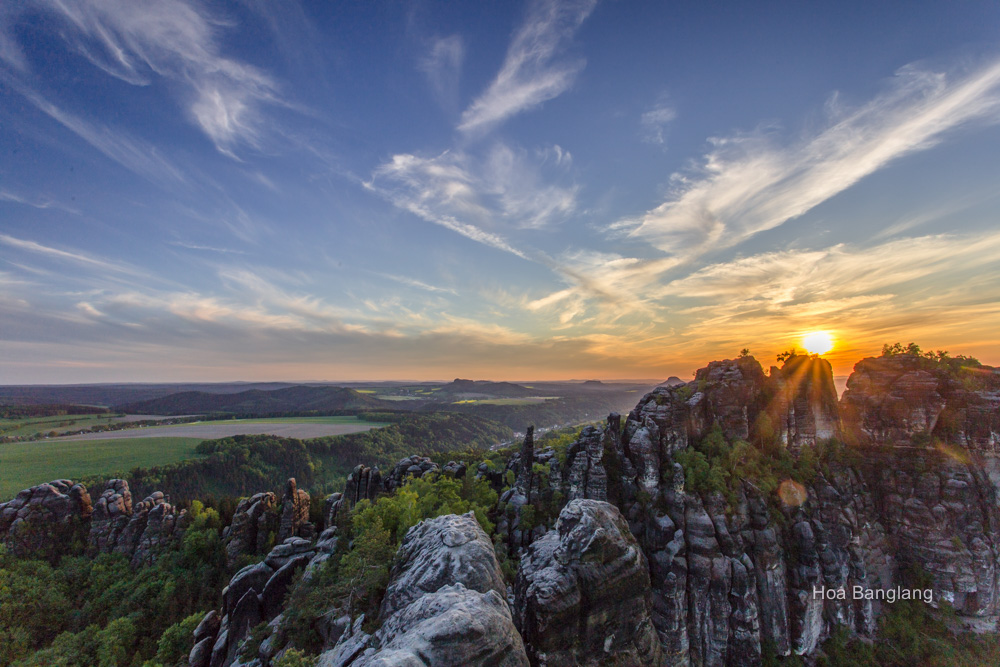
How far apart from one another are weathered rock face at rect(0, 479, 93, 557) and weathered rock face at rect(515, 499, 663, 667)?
65637 millimetres

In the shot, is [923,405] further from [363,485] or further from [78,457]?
[78,457]

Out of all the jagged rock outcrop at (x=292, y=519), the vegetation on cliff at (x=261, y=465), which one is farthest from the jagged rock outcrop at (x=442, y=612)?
the vegetation on cliff at (x=261, y=465)

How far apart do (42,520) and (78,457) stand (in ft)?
391

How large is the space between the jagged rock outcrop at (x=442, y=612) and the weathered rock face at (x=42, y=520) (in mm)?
60671

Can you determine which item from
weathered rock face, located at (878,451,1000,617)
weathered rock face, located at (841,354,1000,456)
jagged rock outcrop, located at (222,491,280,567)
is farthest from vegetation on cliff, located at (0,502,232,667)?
weathered rock face, located at (841,354,1000,456)

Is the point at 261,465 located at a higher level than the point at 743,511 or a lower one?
lower

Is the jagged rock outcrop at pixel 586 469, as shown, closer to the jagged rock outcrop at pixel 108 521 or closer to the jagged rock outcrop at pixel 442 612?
the jagged rock outcrop at pixel 442 612

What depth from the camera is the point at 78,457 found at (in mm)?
119750

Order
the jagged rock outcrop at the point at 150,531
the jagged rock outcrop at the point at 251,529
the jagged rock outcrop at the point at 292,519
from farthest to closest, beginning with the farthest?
the jagged rock outcrop at the point at 150,531, the jagged rock outcrop at the point at 292,519, the jagged rock outcrop at the point at 251,529

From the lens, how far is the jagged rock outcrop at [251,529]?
132 feet

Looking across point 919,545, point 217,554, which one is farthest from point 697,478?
point 217,554

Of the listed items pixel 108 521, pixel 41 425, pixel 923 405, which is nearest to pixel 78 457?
pixel 41 425

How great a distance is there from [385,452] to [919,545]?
172 meters

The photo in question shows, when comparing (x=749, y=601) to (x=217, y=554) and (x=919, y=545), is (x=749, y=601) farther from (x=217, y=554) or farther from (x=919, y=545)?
(x=217, y=554)
